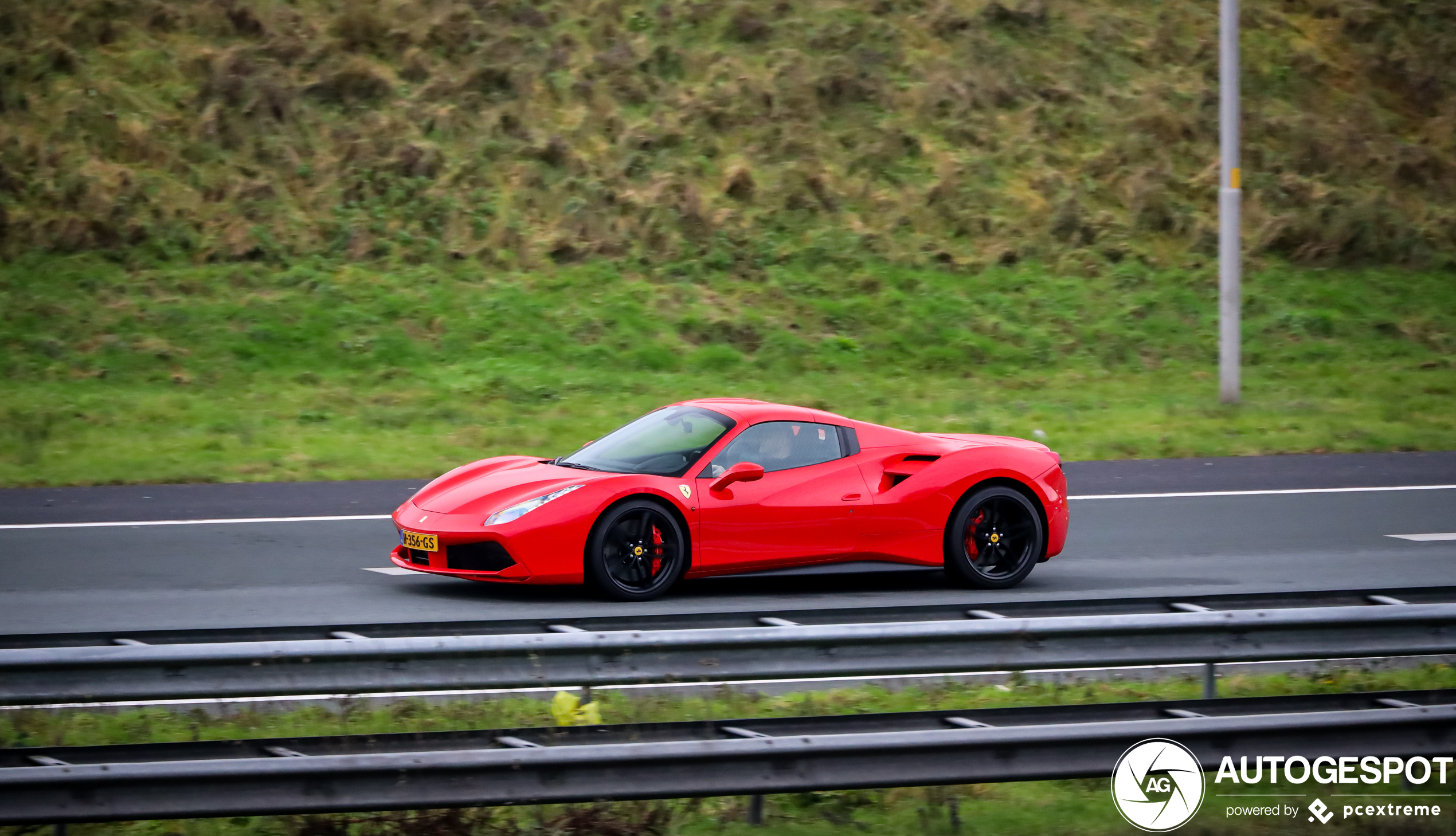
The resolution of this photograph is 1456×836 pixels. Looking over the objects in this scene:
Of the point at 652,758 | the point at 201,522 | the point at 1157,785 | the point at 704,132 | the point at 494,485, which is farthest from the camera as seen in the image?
the point at 704,132

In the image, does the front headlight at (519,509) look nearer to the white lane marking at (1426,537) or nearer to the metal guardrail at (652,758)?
the metal guardrail at (652,758)

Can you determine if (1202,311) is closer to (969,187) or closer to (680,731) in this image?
(969,187)

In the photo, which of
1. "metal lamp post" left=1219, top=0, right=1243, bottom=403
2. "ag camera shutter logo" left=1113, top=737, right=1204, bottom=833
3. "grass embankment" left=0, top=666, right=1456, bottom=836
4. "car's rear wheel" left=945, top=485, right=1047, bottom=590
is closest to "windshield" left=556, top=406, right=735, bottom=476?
"car's rear wheel" left=945, top=485, right=1047, bottom=590

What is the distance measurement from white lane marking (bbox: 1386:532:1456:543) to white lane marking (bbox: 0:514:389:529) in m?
7.40

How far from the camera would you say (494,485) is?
898 cm

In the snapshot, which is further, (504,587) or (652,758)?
(504,587)

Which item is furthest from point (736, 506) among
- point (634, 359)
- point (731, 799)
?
point (634, 359)

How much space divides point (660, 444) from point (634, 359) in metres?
9.96

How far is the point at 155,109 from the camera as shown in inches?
918

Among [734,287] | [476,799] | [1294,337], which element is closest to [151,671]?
[476,799]

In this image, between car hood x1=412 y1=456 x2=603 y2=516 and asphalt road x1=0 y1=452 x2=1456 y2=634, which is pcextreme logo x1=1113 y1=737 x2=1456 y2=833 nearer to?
asphalt road x1=0 y1=452 x2=1456 y2=634

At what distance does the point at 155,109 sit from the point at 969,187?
1252 centimetres

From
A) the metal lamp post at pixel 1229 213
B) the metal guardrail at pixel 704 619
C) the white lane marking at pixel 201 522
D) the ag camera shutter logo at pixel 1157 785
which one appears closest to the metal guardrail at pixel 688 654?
the metal guardrail at pixel 704 619

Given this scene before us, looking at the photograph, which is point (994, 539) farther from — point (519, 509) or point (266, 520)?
point (266, 520)
